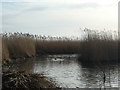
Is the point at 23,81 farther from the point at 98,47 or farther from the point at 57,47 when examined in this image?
the point at 57,47

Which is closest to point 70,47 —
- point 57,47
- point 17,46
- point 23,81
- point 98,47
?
point 57,47

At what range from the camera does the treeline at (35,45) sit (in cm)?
1923

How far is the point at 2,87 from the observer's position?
261 inches

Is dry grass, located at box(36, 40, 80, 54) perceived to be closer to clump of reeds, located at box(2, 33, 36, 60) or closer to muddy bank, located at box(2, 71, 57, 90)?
clump of reeds, located at box(2, 33, 36, 60)

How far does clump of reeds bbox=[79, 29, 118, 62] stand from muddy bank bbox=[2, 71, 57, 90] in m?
9.19

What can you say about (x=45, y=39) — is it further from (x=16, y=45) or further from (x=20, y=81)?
(x=20, y=81)

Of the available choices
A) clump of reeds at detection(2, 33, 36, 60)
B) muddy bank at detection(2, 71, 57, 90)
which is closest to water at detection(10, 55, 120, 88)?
muddy bank at detection(2, 71, 57, 90)

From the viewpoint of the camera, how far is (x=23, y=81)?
22.2ft

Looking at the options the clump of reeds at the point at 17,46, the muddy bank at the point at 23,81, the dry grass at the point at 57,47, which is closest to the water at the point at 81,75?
the muddy bank at the point at 23,81

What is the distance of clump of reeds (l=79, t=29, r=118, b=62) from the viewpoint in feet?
53.0

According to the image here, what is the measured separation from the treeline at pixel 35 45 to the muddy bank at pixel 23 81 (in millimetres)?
11768

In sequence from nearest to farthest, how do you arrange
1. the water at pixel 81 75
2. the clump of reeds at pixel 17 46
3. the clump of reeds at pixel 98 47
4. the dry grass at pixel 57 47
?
the water at pixel 81 75, the clump of reeds at pixel 98 47, the clump of reeds at pixel 17 46, the dry grass at pixel 57 47

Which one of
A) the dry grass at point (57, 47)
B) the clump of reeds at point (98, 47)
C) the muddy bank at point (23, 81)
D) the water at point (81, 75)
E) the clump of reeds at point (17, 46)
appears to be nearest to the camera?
the muddy bank at point (23, 81)

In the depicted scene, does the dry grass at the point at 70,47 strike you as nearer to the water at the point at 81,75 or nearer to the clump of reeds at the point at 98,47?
the clump of reeds at the point at 98,47
